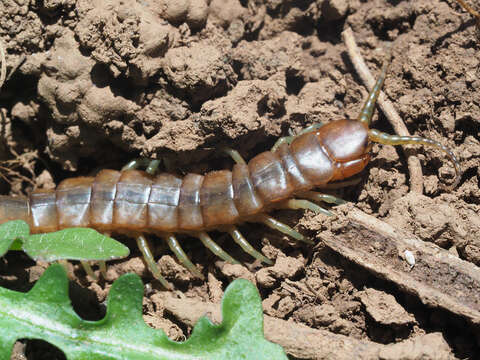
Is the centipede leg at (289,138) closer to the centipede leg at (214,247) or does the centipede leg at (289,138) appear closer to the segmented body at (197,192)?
the segmented body at (197,192)

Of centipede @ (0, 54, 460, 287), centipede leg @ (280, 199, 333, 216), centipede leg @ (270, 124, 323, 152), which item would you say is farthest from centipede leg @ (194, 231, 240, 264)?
centipede leg @ (270, 124, 323, 152)

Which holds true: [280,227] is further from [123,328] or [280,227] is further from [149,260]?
[123,328]

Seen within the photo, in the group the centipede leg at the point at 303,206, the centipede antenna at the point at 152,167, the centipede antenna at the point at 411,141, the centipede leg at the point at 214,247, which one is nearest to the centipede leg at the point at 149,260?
the centipede leg at the point at 214,247

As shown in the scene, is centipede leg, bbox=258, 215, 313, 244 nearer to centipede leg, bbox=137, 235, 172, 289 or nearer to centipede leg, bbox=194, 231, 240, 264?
centipede leg, bbox=194, 231, 240, 264

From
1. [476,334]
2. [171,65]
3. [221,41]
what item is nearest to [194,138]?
[171,65]

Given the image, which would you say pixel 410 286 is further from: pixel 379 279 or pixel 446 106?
pixel 446 106

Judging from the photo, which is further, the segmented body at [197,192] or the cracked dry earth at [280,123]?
the segmented body at [197,192]
